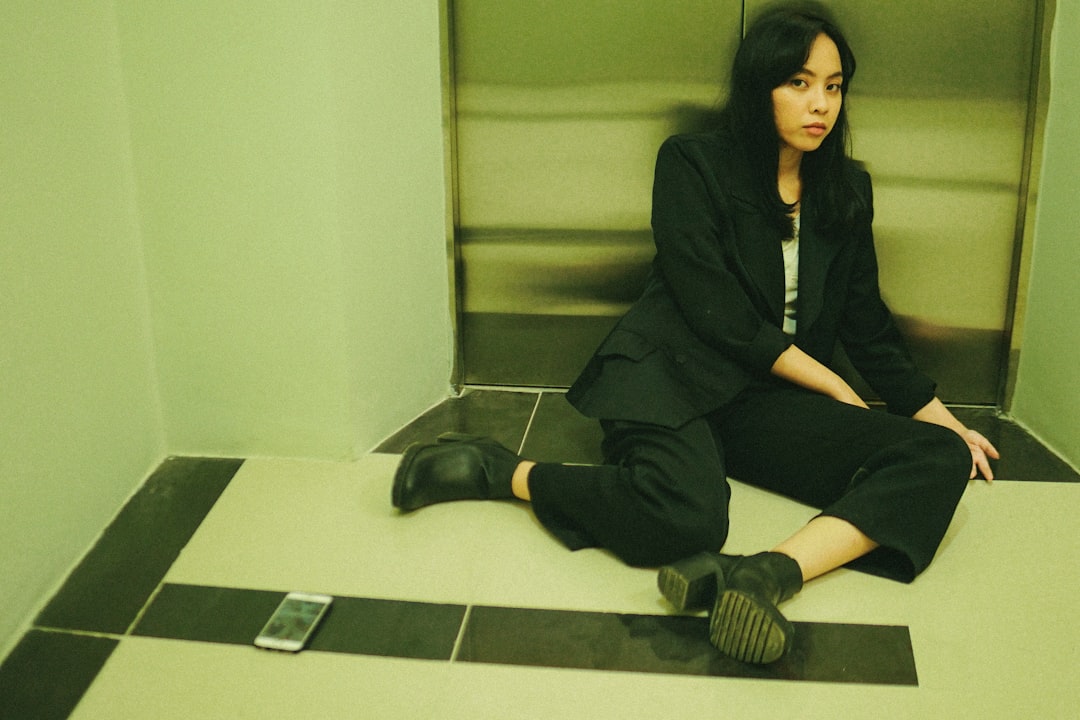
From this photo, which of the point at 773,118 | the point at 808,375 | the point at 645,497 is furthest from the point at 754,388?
the point at 773,118

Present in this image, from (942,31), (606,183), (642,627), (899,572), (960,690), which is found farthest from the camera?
(606,183)

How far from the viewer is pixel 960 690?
1.37 metres

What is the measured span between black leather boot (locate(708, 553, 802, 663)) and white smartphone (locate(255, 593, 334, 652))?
0.66 m

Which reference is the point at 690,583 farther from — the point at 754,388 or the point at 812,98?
the point at 812,98

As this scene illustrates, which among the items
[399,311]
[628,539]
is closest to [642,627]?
[628,539]

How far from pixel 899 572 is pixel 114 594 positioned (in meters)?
1.41

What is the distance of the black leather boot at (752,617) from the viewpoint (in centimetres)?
140

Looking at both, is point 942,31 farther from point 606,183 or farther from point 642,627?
point 642,627

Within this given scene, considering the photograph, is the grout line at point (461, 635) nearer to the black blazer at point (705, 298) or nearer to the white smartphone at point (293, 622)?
the white smartphone at point (293, 622)

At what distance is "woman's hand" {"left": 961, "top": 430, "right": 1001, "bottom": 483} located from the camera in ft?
6.59

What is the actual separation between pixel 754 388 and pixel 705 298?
0.86 ft

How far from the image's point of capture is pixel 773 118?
1.82 meters

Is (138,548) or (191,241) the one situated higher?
(191,241)

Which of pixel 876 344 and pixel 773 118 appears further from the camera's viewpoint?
pixel 876 344
